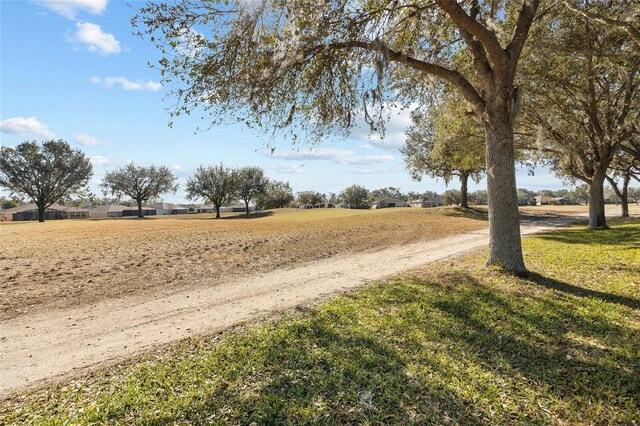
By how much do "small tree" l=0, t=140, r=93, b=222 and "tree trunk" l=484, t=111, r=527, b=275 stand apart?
67.0m

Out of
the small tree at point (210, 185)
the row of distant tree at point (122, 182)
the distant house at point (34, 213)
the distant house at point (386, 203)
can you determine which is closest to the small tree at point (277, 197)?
the row of distant tree at point (122, 182)

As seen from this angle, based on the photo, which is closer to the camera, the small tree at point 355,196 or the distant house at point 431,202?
the small tree at point 355,196

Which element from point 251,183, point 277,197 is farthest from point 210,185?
point 277,197

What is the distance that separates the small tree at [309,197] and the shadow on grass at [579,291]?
95390 mm

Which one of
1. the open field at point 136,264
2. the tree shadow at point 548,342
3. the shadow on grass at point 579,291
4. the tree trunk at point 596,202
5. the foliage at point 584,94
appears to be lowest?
the tree shadow at point 548,342

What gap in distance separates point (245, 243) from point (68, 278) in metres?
7.70

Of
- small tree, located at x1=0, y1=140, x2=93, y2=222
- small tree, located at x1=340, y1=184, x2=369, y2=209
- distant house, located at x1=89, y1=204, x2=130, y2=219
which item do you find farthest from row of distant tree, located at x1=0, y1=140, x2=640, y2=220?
distant house, located at x1=89, y1=204, x2=130, y2=219

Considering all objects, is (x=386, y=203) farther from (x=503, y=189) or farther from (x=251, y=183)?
(x=503, y=189)

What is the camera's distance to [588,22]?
35.4 feet

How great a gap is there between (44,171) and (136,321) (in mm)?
64238

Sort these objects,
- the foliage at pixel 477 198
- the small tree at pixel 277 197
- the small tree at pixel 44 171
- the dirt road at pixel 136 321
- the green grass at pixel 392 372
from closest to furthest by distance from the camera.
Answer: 1. the green grass at pixel 392 372
2. the dirt road at pixel 136 321
3. the small tree at pixel 44 171
4. the small tree at pixel 277 197
5. the foliage at pixel 477 198

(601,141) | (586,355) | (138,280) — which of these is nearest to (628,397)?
(586,355)

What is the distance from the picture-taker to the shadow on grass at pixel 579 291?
649cm

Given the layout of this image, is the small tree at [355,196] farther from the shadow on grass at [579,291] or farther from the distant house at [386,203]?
the shadow on grass at [579,291]
